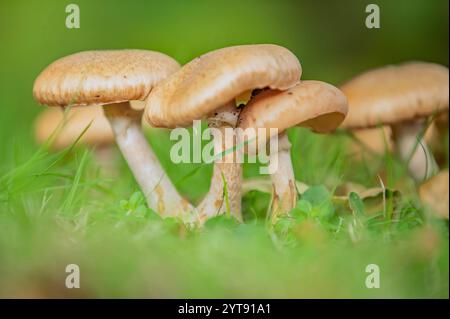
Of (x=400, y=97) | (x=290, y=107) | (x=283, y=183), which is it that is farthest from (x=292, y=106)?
(x=400, y=97)

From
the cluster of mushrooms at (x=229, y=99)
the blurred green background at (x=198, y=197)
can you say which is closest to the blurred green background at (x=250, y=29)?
the blurred green background at (x=198, y=197)

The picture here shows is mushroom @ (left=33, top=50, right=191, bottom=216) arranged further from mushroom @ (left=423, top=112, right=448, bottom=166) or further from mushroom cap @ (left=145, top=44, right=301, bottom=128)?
mushroom @ (left=423, top=112, right=448, bottom=166)

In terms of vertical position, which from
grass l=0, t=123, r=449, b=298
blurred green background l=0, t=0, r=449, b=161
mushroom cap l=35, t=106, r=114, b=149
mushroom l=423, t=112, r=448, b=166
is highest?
blurred green background l=0, t=0, r=449, b=161

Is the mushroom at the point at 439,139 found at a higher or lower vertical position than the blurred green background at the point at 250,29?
lower

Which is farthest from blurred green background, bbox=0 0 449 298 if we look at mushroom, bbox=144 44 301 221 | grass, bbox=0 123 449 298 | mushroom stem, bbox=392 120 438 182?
mushroom, bbox=144 44 301 221

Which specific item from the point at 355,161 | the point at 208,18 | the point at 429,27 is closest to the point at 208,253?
the point at 355,161

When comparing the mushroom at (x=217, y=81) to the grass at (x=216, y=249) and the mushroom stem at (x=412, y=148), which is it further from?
the mushroom stem at (x=412, y=148)
